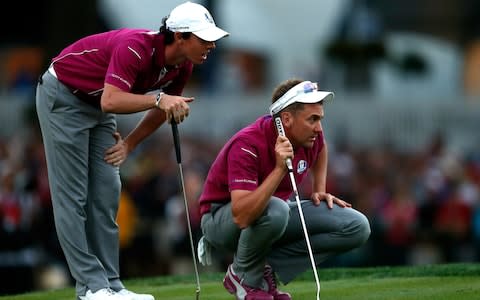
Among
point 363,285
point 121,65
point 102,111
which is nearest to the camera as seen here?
point 121,65

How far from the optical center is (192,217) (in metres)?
15.5

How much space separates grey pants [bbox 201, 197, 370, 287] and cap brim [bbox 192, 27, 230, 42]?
1000mm

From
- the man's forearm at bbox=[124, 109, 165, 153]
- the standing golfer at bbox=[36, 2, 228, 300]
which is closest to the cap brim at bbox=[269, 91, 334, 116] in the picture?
the standing golfer at bbox=[36, 2, 228, 300]

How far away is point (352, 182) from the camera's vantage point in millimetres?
16766

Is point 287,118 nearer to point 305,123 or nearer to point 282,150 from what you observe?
point 305,123

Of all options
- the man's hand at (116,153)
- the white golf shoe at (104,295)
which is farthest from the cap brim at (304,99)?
the white golf shoe at (104,295)

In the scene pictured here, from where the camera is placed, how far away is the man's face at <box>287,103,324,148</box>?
8.33 m

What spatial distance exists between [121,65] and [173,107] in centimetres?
41

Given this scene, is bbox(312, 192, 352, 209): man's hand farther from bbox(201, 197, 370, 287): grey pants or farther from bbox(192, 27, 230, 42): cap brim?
bbox(192, 27, 230, 42): cap brim

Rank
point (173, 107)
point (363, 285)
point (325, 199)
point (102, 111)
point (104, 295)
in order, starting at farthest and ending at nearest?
1. point (363, 285)
2. point (325, 199)
3. point (102, 111)
4. point (104, 295)
5. point (173, 107)

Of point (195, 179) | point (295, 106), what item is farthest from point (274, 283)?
point (195, 179)

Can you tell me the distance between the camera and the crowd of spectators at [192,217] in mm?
15812

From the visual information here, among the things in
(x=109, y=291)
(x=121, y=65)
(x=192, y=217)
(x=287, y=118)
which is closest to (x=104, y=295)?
(x=109, y=291)

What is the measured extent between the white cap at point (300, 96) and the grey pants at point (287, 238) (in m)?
0.54
